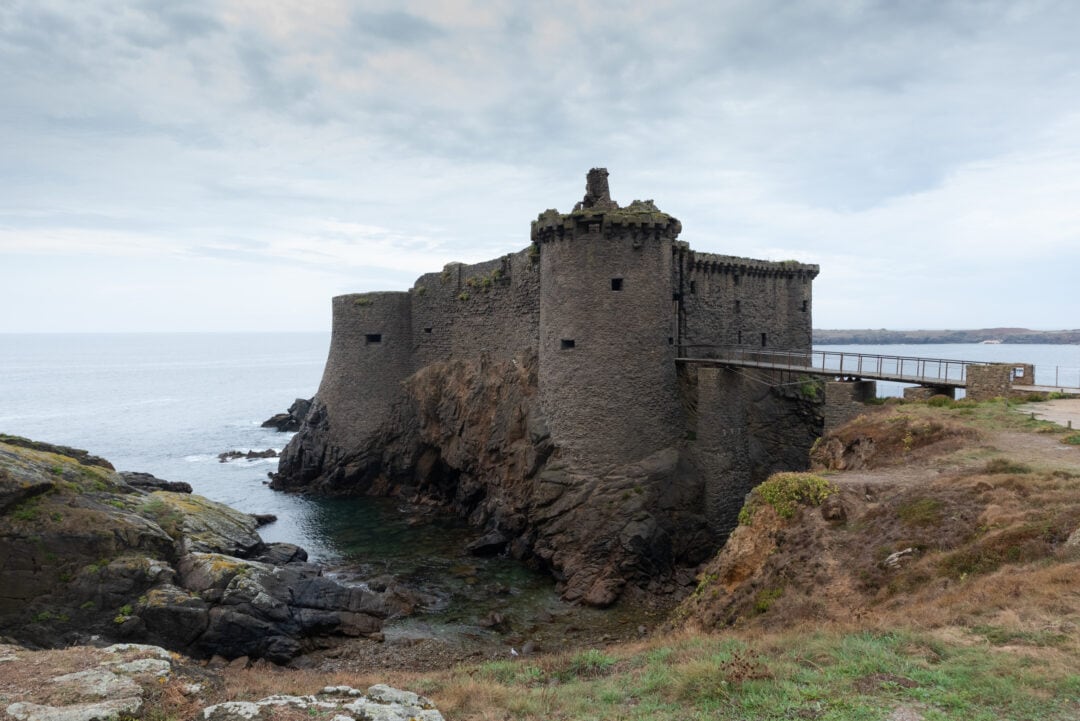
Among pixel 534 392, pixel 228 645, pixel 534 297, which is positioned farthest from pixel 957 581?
pixel 534 297

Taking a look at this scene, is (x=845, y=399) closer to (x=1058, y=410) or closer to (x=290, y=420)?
(x=1058, y=410)

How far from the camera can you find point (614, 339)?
27.7 m

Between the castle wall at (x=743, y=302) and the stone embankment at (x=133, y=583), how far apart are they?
61.6 feet

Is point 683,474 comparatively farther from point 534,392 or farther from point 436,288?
point 436,288

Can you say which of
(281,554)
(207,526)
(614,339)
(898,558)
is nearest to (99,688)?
(898,558)

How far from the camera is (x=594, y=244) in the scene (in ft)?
91.2

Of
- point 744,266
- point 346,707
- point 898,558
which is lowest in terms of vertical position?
point 346,707

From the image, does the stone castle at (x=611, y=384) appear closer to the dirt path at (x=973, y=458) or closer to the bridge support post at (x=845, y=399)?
the bridge support post at (x=845, y=399)

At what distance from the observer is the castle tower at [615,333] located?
2761 cm

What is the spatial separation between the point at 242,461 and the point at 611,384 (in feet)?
128

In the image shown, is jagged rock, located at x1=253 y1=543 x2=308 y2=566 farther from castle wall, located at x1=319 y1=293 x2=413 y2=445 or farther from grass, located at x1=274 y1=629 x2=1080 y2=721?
grass, located at x1=274 y1=629 x2=1080 y2=721

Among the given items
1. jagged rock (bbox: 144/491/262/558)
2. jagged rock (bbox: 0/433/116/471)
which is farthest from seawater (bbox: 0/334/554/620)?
jagged rock (bbox: 0/433/116/471)

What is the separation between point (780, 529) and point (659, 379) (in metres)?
14.5

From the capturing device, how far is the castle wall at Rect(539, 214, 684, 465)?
2762 cm
